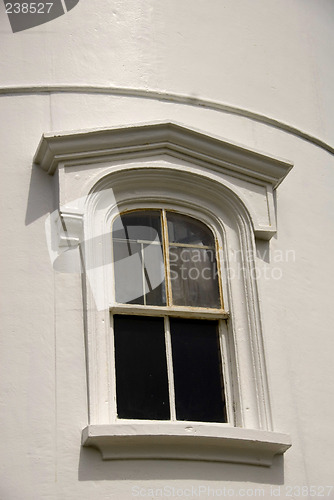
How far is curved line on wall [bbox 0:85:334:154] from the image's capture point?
9.16m

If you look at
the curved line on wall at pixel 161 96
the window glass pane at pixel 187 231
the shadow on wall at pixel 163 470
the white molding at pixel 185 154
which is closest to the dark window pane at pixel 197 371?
the shadow on wall at pixel 163 470

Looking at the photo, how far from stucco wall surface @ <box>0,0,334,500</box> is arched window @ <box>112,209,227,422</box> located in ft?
1.18

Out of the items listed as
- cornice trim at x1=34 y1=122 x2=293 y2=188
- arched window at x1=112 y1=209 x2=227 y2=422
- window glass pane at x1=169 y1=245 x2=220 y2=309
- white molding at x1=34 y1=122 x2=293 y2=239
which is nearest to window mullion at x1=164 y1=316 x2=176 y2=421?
arched window at x1=112 y1=209 x2=227 y2=422

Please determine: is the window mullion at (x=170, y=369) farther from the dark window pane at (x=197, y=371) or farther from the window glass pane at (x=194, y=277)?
the window glass pane at (x=194, y=277)

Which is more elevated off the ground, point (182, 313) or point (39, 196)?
point (39, 196)

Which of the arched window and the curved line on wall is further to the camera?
the curved line on wall

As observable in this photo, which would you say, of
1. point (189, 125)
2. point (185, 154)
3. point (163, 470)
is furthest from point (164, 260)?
point (163, 470)

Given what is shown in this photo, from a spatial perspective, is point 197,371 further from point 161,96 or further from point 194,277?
point 161,96

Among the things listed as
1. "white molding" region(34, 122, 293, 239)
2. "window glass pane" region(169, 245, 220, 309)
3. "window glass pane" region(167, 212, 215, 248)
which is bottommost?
"window glass pane" region(169, 245, 220, 309)

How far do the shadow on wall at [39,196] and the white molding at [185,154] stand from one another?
71 mm

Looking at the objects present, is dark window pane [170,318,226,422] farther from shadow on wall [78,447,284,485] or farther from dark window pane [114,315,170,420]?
shadow on wall [78,447,284,485]

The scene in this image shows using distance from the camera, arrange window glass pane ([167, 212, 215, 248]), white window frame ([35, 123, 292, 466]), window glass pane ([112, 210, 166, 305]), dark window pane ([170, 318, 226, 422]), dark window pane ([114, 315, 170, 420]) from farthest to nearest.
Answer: window glass pane ([167, 212, 215, 248]), window glass pane ([112, 210, 166, 305]), dark window pane ([170, 318, 226, 422]), dark window pane ([114, 315, 170, 420]), white window frame ([35, 123, 292, 466])

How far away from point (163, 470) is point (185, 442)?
24 centimetres

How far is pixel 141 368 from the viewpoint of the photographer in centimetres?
823
